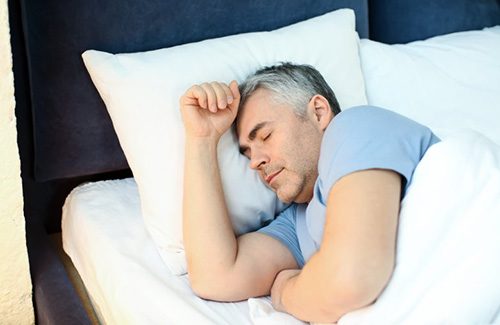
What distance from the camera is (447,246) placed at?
112 cm

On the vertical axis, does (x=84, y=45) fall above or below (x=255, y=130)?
above

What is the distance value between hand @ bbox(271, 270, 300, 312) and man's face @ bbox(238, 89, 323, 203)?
5.8 inches

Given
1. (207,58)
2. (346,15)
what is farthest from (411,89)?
(207,58)

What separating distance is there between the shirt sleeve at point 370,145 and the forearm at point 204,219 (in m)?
0.21

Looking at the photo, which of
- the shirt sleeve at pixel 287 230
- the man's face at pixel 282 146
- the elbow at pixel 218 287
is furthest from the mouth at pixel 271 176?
the elbow at pixel 218 287

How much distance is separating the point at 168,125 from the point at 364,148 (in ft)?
1.39

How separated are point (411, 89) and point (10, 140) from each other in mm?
961

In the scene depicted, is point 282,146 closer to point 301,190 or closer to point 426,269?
point 301,190

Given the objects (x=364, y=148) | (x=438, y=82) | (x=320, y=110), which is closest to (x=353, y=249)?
(x=364, y=148)

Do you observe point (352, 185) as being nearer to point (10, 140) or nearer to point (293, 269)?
point (293, 269)

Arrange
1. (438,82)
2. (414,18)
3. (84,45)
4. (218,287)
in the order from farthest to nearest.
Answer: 1. (414,18)
2. (438,82)
3. (84,45)
4. (218,287)

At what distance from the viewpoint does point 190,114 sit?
4.44 ft

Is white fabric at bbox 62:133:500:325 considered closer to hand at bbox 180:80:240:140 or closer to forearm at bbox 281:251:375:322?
forearm at bbox 281:251:375:322

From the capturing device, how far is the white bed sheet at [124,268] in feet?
4.15
